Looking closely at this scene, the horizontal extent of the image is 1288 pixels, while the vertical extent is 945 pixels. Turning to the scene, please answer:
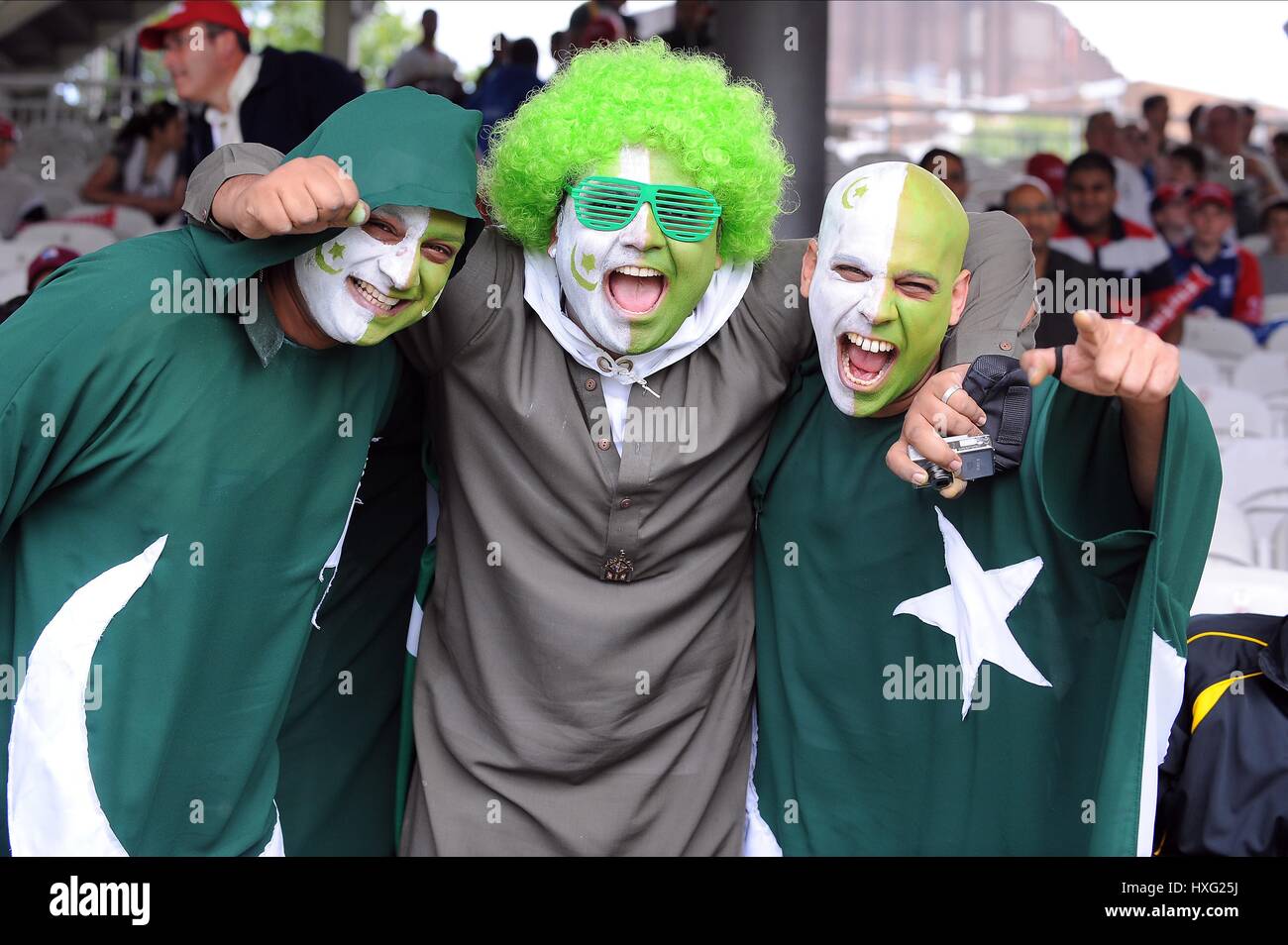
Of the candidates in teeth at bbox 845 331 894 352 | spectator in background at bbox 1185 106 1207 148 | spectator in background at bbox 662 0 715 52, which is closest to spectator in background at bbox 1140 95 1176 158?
spectator in background at bbox 1185 106 1207 148

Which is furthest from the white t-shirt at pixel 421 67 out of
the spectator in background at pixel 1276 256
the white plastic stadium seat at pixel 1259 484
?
the white plastic stadium seat at pixel 1259 484

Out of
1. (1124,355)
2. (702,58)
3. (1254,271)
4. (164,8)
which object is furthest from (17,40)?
(1124,355)

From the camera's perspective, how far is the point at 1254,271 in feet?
23.7

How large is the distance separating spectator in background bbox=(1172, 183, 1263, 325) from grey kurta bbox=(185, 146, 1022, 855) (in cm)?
525

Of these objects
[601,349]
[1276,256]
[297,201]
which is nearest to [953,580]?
[601,349]

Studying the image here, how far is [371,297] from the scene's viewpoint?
2.25 meters

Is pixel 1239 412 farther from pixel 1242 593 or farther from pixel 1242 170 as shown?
pixel 1242 170

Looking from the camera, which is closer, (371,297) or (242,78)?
(371,297)

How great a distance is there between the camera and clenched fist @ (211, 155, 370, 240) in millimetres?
2055

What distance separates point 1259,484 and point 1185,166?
4637 mm

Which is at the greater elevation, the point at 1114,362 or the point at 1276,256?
the point at 1276,256

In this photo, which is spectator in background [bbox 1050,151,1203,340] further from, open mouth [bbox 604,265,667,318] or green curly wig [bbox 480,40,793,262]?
open mouth [bbox 604,265,667,318]

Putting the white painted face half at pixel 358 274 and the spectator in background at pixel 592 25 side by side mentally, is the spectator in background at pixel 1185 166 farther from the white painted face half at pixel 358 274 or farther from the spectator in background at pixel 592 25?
the white painted face half at pixel 358 274
